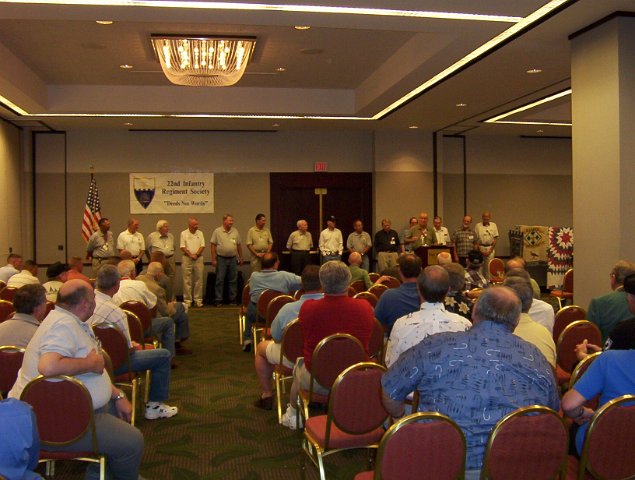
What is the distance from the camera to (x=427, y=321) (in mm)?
3617

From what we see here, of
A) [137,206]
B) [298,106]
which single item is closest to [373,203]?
[298,106]

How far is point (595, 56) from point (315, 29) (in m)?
3.24

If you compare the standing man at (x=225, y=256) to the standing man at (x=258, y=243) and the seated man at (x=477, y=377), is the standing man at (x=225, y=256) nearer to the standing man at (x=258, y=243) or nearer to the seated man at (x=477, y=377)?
the standing man at (x=258, y=243)

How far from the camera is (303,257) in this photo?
1347 centimetres

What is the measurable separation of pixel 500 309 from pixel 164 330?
15.2 ft

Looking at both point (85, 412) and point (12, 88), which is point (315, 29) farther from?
point (85, 412)

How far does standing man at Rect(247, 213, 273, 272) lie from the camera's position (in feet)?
42.8

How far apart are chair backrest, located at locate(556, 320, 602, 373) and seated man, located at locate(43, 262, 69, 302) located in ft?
15.4

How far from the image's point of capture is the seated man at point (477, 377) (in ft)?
8.42

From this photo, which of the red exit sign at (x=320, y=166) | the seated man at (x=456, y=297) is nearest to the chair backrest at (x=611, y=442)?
the seated man at (x=456, y=297)

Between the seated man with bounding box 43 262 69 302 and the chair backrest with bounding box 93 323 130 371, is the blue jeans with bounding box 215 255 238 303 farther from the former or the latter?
the chair backrest with bounding box 93 323 130 371

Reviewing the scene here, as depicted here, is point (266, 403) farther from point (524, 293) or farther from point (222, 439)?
point (524, 293)

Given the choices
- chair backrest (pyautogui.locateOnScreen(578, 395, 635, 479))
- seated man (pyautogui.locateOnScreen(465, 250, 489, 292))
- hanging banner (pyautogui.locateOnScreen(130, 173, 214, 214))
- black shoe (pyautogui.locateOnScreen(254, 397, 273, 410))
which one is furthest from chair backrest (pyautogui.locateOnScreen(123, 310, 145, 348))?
hanging banner (pyautogui.locateOnScreen(130, 173, 214, 214))

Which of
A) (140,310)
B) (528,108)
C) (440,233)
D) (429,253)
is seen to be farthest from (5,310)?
(440,233)
